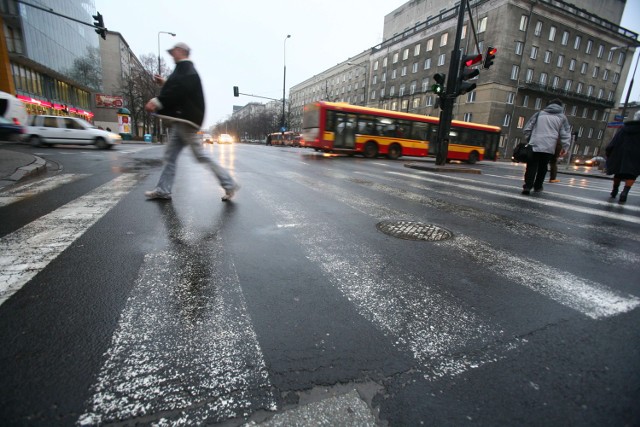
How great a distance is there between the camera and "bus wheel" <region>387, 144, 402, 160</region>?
64.8 ft

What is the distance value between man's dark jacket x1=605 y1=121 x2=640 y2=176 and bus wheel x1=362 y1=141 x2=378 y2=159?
13.4m

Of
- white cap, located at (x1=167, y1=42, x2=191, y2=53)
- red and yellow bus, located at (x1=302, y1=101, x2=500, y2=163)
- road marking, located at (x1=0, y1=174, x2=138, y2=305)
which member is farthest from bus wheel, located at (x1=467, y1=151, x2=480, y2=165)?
road marking, located at (x1=0, y1=174, x2=138, y2=305)

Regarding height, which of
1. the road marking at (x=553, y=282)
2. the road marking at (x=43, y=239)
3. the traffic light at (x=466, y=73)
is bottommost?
the road marking at (x=43, y=239)

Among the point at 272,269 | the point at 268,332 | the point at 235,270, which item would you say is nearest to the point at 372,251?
the point at 272,269

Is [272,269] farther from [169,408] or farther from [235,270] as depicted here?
[169,408]

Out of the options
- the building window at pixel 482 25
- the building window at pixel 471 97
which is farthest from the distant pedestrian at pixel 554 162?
the building window at pixel 482 25

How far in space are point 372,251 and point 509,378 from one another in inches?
62.2

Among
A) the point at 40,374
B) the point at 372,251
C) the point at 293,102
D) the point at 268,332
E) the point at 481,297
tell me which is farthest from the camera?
the point at 293,102

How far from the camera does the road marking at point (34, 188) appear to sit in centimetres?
433

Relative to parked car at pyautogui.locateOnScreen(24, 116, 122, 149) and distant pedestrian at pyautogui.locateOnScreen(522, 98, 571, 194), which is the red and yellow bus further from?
parked car at pyautogui.locateOnScreen(24, 116, 122, 149)

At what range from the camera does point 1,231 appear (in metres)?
2.95

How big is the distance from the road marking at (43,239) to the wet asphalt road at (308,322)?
2cm

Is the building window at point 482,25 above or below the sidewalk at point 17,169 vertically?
above

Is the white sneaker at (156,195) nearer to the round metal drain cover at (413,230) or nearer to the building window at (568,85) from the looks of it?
the round metal drain cover at (413,230)
